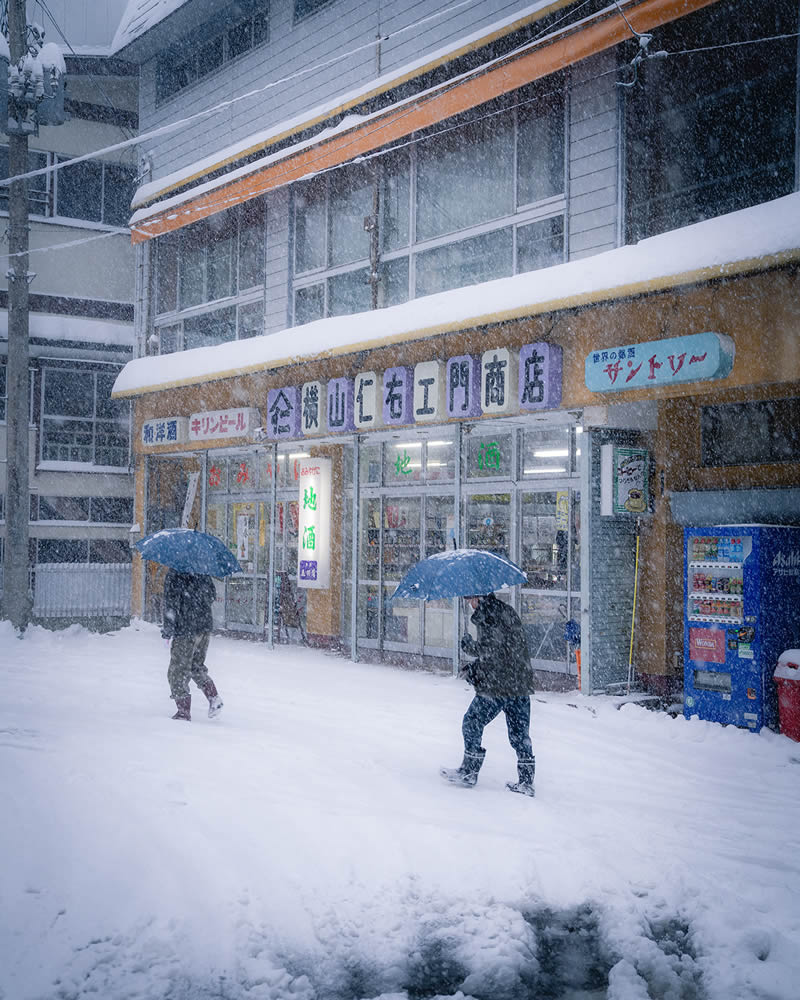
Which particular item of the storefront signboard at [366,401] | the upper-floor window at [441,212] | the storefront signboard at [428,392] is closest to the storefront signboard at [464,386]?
the storefront signboard at [428,392]

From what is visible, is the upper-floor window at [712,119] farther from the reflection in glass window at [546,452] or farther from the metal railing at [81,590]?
the metal railing at [81,590]

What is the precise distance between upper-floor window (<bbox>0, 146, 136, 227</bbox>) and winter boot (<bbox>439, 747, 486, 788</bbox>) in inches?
757

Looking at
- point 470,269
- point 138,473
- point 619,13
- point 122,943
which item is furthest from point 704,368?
point 138,473

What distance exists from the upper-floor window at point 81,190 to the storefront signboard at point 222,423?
27.0 feet

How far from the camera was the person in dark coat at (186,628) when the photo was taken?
29.7ft

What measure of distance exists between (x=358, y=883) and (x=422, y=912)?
439 mm

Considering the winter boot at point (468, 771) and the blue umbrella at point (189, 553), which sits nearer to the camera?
the winter boot at point (468, 771)

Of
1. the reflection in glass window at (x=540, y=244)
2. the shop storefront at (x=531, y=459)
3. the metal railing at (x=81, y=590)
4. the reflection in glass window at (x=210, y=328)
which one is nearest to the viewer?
the shop storefront at (x=531, y=459)

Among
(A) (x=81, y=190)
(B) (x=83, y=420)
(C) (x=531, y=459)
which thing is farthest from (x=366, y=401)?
(A) (x=81, y=190)

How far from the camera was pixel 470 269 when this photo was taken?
13.5m

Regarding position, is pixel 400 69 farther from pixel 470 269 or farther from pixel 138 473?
pixel 138 473

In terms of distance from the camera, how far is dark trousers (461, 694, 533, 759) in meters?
6.88

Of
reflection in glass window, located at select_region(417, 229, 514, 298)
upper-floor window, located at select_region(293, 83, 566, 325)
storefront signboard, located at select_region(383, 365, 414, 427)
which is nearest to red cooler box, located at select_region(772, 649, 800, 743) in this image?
upper-floor window, located at select_region(293, 83, 566, 325)

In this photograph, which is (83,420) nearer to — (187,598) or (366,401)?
(366,401)
